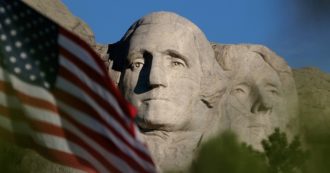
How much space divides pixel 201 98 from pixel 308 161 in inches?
360

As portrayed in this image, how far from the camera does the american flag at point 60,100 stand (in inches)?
303

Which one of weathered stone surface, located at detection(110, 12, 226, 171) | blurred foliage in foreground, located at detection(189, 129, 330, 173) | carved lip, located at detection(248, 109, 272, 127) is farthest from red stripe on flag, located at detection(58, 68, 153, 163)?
carved lip, located at detection(248, 109, 272, 127)

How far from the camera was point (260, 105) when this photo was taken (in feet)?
56.0

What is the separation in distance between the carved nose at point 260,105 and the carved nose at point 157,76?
1727 mm

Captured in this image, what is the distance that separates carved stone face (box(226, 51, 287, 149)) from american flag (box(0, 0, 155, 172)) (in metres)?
8.76

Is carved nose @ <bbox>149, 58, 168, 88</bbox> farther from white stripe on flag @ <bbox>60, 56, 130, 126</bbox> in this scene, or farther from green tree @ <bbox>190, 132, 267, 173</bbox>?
green tree @ <bbox>190, 132, 267, 173</bbox>

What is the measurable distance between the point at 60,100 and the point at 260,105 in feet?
31.1

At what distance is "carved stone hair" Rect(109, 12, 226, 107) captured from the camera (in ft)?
53.3

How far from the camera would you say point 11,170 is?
648cm

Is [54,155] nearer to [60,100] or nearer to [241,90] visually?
[60,100]

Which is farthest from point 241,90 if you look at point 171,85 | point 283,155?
point 283,155

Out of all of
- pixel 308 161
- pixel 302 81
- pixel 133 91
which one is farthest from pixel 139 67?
pixel 308 161

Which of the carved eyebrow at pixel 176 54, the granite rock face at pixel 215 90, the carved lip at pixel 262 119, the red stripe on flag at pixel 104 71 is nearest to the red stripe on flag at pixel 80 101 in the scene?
the red stripe on flag at pixel 104 71

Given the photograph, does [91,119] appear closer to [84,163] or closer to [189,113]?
[84,163]
